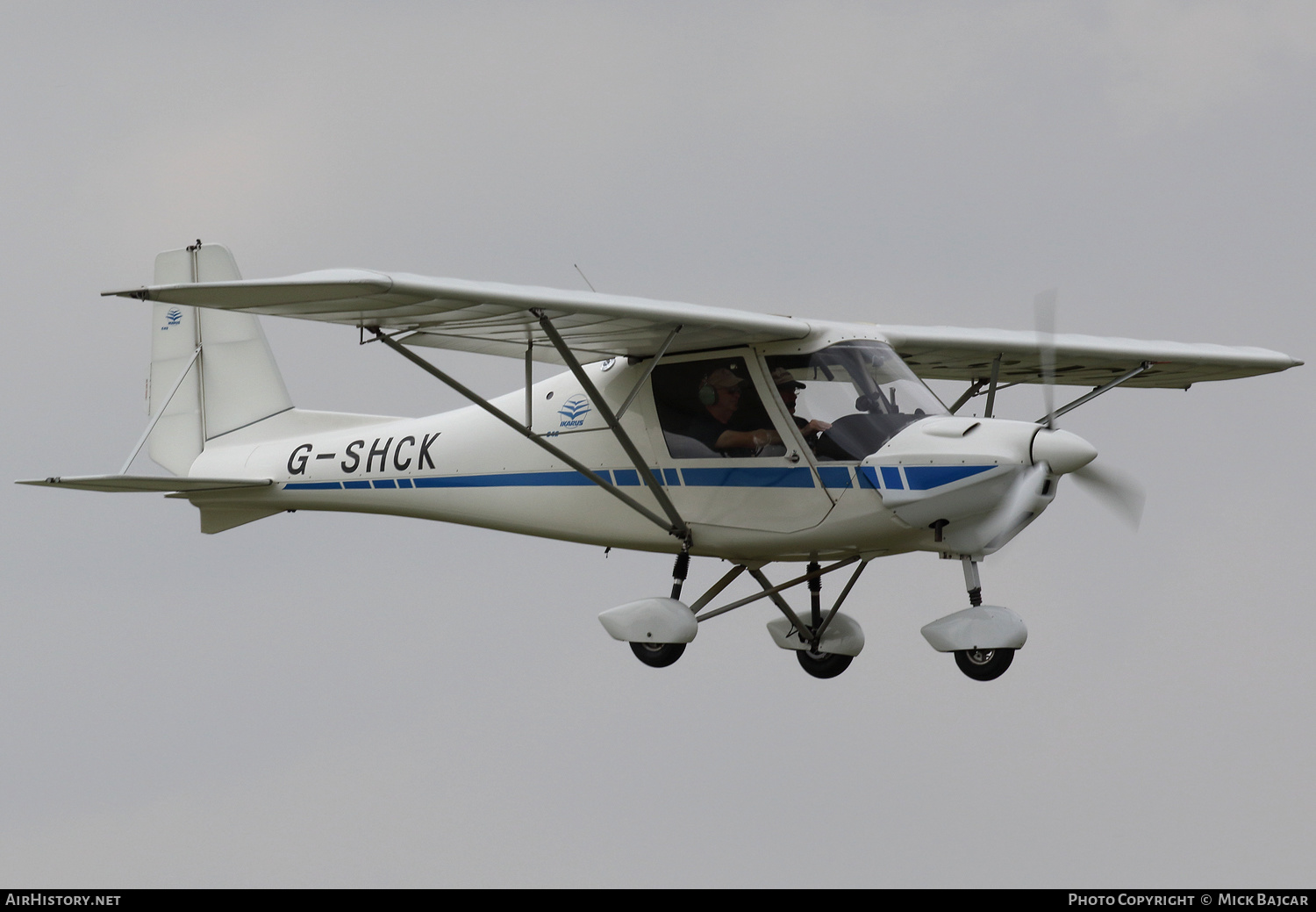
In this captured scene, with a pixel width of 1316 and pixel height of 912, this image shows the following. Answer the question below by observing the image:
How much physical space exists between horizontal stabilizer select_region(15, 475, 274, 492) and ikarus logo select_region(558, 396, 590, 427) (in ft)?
10.3

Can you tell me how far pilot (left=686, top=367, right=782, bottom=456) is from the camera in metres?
12.8

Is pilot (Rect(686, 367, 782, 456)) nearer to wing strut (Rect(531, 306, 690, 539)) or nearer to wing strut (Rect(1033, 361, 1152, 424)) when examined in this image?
wing strut (Rect(531, 306, 690, 539))

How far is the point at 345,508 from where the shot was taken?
15031 millimetres

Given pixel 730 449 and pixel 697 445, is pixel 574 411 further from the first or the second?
pixel 730 449

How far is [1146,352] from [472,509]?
5.81m

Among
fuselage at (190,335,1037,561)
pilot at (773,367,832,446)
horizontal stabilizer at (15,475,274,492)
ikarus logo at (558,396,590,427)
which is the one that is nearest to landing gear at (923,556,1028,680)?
fuselage at (190,335,1037,561)

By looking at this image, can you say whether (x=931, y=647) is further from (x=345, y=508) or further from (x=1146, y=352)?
(x=345, y=508)

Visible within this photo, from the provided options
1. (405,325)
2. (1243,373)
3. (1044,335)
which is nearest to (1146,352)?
(1243,373)

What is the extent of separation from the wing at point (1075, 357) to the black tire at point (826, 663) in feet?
8.31

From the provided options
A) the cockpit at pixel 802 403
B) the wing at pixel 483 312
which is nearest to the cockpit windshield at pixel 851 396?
the cockpit at pixel 802 403

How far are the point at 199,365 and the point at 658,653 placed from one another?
575 cm

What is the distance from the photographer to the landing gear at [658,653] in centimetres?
1320

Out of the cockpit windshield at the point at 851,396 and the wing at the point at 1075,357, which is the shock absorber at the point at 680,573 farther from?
the wing at the point at 1075,357

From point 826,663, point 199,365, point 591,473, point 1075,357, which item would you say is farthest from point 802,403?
point 199,365
